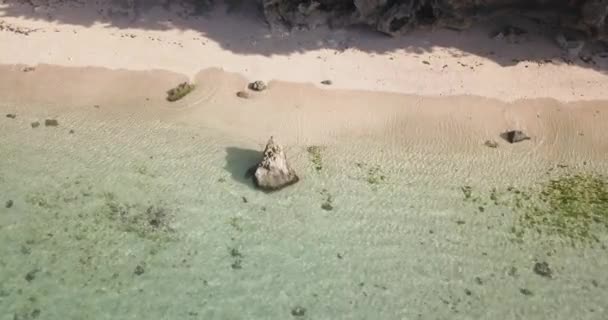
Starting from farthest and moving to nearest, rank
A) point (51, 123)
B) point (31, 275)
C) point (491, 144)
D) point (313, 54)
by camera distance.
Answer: point (313, 54) < point (51, 123) < point (491, 144) < point (31, 275)

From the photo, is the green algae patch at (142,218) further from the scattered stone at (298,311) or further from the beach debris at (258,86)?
the beach debris at (258,86)

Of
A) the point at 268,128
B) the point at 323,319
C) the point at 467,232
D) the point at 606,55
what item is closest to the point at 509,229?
the point at 467,232

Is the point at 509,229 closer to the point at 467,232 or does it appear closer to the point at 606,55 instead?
the point at 467,232

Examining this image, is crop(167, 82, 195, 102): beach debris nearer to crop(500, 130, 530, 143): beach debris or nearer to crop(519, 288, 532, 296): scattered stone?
crop(500, 130, 530, 143): beach debris

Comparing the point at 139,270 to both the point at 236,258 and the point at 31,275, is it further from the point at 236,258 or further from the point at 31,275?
the point at 31,275

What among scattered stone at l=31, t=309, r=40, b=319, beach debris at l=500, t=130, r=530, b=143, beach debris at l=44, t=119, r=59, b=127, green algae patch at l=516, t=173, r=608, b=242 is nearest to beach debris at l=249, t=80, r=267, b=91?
beach debris at l=44, t=119, r=59, b=127

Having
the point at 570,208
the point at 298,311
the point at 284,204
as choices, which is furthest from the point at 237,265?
the point at 570,208

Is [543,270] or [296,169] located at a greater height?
[296,169]

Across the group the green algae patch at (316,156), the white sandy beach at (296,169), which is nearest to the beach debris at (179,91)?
the white sandy beach at (296,169)
